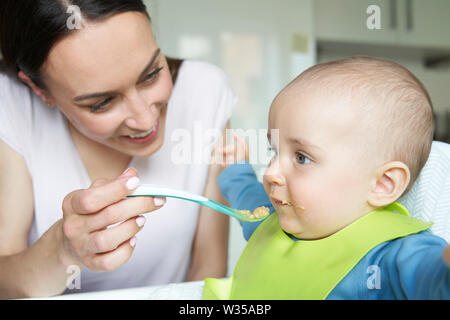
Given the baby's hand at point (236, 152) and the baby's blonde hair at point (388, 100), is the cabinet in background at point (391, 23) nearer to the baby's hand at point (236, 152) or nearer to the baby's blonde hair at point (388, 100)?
the baby's hand at point (236, 152)

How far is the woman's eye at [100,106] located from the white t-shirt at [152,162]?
0.26m

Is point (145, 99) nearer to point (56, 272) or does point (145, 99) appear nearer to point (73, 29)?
point (73, 29)

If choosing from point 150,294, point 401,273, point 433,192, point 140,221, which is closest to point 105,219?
point 140,221

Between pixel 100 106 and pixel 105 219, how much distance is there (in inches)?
10.5

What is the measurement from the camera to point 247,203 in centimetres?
84

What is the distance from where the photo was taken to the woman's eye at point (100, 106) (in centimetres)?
77

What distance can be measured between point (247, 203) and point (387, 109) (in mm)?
357

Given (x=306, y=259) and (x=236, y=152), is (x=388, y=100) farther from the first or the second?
(x=236, y=152)

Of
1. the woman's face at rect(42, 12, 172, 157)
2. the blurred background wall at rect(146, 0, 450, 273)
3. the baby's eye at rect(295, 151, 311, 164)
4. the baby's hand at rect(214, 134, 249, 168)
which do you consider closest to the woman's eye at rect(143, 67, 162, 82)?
the woman's face at rect(42, 12, 172, 157)

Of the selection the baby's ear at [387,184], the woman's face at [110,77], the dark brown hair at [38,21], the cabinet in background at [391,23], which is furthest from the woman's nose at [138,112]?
the cabinet in background at [391,23]

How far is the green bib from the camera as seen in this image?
1.87 feet

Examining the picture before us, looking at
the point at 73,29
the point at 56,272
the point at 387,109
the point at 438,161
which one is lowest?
the point at 56,272

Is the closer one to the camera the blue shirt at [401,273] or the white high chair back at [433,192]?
the blue shirt at [401,273]
